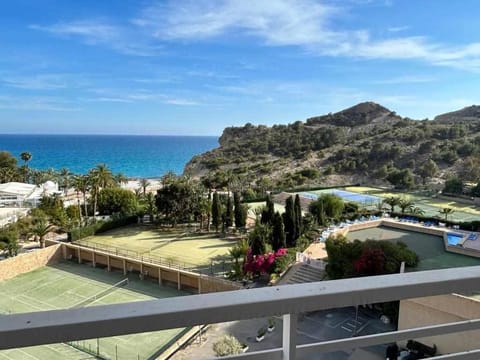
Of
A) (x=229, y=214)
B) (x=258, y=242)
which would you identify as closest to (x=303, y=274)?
(x=258, y=242)

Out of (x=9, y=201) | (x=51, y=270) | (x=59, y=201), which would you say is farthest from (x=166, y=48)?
(x=51, y=270)

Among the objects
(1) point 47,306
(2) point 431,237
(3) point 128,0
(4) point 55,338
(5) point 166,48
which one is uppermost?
(5) point 166,48

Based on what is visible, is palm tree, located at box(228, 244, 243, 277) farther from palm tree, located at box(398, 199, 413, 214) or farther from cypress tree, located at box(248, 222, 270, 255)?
palm tree, located at box(398, 199, 413, 214)

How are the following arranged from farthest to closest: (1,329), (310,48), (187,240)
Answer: (310,48) < (187,240) < (1,329)

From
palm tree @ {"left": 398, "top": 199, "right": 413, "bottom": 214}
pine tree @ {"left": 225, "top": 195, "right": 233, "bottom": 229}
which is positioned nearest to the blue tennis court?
palm tree @ {"left": 398, "top": 199, "right": 413, "bottom": 214}

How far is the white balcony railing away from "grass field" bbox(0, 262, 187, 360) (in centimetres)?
1262

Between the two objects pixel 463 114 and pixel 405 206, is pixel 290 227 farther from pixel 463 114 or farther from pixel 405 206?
pixel 463 114

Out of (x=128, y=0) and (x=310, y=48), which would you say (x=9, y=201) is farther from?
(x=310, y=48)

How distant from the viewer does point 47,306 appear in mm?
16031

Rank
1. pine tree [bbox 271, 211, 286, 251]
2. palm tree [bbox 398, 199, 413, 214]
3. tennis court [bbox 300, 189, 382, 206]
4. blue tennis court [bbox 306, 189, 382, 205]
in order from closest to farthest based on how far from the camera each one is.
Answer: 1. pine tree [bbox 271, 211, 286, 251]
2. palm tree [bbox 398, 199, 413, 214]
3. tennis court [bbox 300, 189, 382, 206]
4. blue tennis court [bbox 306, 189, 382, 205]

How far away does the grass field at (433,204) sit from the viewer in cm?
2709

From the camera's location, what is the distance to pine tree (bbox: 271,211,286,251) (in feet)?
60.3

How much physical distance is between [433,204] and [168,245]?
75.1 ft

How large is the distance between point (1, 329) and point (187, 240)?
22.9 metres
